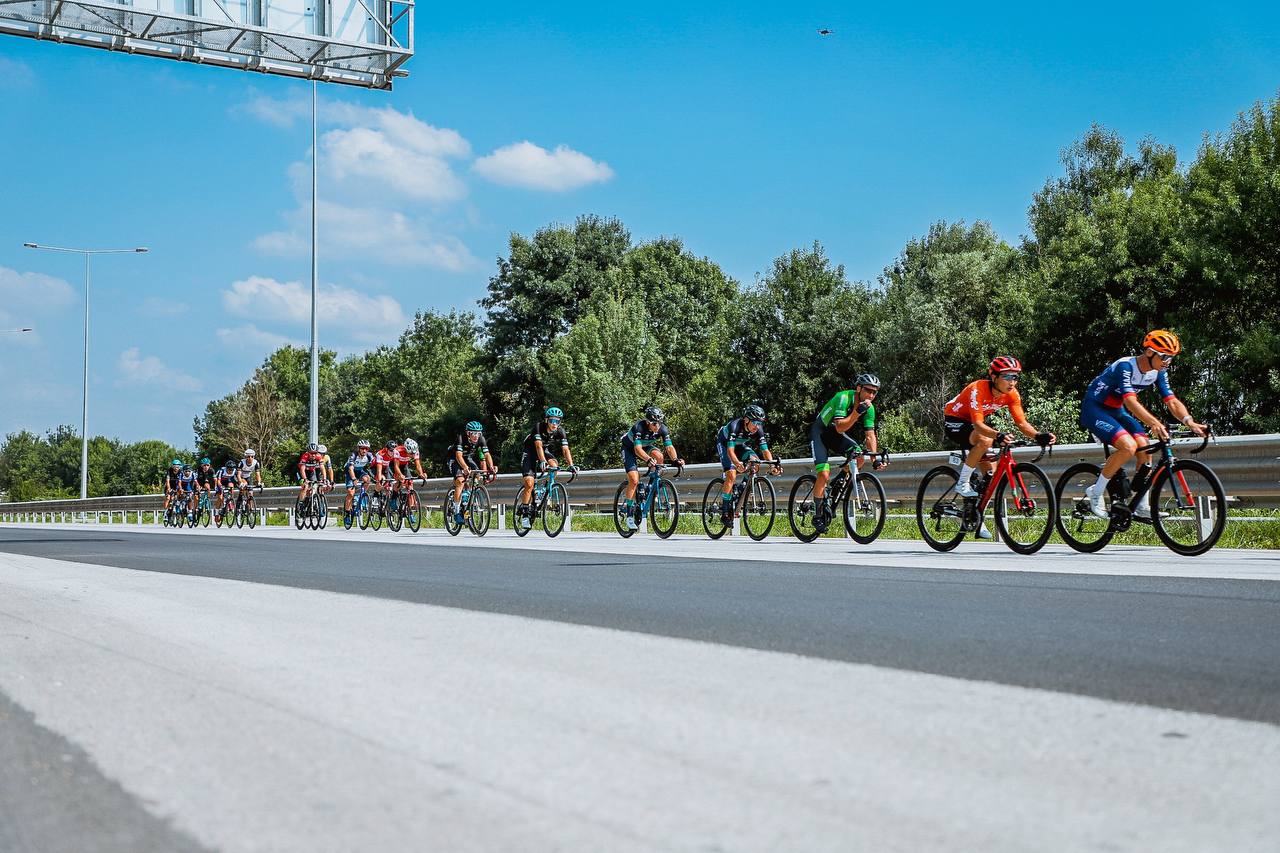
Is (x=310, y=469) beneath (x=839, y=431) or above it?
beneath

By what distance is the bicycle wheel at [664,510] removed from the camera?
55.2ft

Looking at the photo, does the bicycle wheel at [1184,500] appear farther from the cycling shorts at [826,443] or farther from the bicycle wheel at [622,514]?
the bicycle wheel at [622,514]

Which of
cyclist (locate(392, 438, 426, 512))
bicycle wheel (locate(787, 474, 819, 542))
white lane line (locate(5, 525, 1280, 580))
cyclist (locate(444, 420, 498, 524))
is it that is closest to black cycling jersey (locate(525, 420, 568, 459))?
cyclist (locate(444, 420, 498, 524))

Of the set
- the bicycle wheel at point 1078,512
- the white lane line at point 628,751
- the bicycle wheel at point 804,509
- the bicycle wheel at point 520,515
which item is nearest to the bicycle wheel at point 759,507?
the bicycle wheel at point 804,509

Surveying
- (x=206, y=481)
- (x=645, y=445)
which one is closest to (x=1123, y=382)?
(x=645, y=445)

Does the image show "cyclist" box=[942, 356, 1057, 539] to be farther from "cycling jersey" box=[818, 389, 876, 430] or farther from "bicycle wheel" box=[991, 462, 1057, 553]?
"cycling jersey" box=[818, 389, 876, 430]

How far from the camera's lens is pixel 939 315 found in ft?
166

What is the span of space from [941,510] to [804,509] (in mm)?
2736

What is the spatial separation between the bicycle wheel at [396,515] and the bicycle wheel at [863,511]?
477 inches

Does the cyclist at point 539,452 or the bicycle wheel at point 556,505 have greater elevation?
the cyclist at point 539,452

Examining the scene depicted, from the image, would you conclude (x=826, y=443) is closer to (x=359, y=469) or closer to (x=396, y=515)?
(x=396, y=515)

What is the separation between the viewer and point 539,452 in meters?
18.6

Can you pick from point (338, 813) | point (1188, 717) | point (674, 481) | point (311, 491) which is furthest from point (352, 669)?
point (311, 491)

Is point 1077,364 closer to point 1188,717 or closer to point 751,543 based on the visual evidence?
point 751,543
